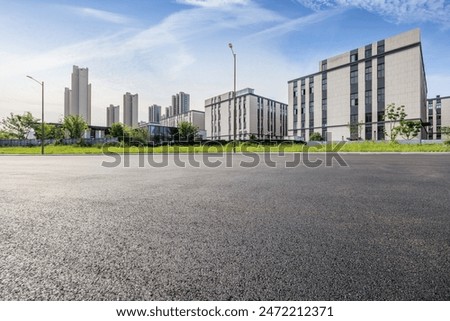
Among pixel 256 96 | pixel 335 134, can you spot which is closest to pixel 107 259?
pixel 335 134

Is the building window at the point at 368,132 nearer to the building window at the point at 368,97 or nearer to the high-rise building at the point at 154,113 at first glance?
the building window at the point at 368,97

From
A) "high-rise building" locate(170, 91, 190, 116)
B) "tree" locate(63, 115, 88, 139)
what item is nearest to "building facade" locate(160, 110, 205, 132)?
"high-rise building" locate(170, 91, 190, 116)

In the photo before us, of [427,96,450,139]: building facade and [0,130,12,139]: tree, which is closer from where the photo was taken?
[0,130,12,139]: tree

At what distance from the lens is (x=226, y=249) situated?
263cm

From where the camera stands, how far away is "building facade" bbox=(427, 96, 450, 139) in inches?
3124

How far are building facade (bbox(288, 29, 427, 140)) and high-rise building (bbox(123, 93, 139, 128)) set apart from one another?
9216 cm

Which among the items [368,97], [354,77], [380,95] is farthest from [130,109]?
[380,95]

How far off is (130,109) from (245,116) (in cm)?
7026

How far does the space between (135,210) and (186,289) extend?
8.81 feet

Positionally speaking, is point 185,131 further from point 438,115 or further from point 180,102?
point 180,102

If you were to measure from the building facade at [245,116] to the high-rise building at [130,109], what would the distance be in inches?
1803

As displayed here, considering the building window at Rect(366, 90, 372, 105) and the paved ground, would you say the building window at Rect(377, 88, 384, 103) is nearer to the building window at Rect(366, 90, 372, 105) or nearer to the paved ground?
the building window at Rect(366, 90, 372, 105)
